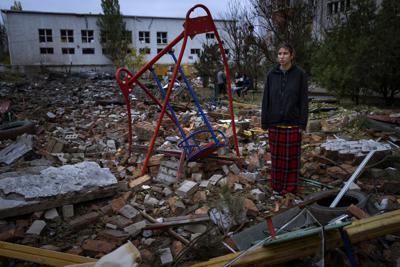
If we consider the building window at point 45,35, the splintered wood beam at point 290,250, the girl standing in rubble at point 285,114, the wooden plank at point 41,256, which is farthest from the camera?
the building window at point 45,35

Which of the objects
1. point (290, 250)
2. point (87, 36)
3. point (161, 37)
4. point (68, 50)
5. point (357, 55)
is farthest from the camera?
point (161, 37)

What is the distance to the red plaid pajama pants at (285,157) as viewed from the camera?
3496 millimetres

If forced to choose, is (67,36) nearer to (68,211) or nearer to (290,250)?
(68,211)

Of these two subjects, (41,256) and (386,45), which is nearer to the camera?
(41,256)

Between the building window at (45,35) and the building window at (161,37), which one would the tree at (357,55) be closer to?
the building window at (161,37)

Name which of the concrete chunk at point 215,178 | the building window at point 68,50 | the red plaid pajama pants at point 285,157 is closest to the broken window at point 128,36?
the building window at point 68,50

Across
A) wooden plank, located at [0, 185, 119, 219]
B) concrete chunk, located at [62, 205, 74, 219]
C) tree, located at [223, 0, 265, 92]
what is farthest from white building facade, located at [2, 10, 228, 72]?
concrete chunk, located at [62, 205, 74, 219]

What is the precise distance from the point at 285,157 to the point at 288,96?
716 millimetres

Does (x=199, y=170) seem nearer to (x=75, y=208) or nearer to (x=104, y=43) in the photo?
(x=75, y=208)

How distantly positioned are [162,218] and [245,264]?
1265 mm

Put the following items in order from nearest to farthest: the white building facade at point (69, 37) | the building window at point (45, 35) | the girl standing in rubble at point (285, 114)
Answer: the girl standing in rubble at point (285, 114) < the white building facade at point (69, 37) < the building window at point (45, 35)

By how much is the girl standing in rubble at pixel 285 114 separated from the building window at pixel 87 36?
1487 inches

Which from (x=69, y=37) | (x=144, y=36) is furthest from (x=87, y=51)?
(x=144, y=36)

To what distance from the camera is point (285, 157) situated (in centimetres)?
359
